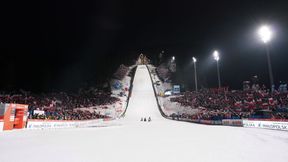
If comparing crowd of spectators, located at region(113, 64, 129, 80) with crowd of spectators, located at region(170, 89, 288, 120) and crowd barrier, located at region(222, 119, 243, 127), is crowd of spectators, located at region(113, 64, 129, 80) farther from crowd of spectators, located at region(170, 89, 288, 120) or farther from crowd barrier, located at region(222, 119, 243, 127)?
crowd barrier, located at region(222, 119, 243, 127)

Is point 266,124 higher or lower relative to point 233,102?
lower

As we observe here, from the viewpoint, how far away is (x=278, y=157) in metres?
6.27

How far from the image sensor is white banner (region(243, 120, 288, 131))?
1779 cm

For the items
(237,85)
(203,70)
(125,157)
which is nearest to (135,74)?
(203,70)

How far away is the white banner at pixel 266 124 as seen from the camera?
58.4 ft

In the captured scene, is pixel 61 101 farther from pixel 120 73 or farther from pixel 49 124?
pixel 120 73

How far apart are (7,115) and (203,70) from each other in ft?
311

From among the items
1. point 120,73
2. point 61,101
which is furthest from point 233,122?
point 120,73

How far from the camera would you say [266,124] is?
65.8 ft

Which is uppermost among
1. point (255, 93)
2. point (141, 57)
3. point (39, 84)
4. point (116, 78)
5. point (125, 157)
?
point (141, 57)

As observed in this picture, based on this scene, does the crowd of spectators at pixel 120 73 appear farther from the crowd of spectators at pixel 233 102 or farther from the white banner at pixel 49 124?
the white banner at pixel 49 124

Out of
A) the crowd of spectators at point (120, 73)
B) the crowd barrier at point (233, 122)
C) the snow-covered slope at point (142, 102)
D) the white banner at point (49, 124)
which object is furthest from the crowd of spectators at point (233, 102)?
the crowd of spectators at point (120, 73)

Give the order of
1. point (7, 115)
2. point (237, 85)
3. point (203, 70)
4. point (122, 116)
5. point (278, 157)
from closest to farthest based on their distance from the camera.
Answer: point (278, 157)
point (7, 115)
point (122, 116)
point (237, 85)
point (203, 70)

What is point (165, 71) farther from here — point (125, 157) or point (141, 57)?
point (125, 157)
